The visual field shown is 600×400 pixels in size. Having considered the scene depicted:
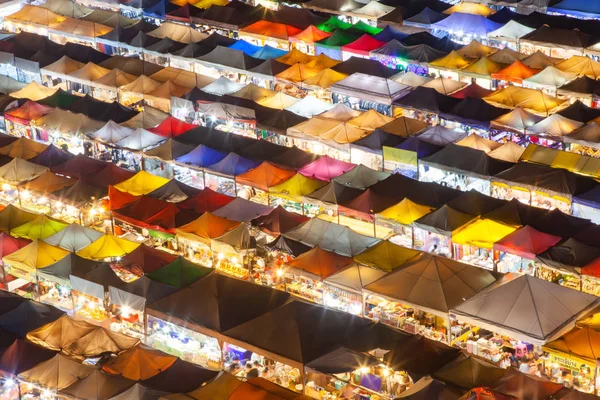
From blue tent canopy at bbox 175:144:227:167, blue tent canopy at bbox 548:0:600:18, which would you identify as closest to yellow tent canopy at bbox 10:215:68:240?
blue tent canopy at bbox 175:144:227:167

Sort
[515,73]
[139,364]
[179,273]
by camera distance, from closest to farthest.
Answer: [139,364] → [179,273] → [515,73]

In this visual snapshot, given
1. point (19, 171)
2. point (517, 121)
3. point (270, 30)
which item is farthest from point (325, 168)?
point (270, 30)

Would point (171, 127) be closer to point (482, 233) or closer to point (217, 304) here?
point (217, 304)

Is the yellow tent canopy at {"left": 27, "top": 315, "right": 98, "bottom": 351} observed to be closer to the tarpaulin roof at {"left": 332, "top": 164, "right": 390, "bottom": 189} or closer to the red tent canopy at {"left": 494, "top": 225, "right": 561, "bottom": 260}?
→ the tarpaulin roof at {"left": 332, "top": 164, "right": 390, "bottom": 189}

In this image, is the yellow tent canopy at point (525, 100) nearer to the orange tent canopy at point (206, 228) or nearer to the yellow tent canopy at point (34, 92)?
the orange tent canopy at point (206, 228)

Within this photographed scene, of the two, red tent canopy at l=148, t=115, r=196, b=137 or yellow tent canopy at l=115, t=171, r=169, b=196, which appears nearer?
yellow tent canopy at l=115, t=171, r=169, b=196

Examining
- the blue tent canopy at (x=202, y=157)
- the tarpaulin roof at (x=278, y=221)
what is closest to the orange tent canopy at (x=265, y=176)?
the blue tent canopy at (x=202, y=157)
